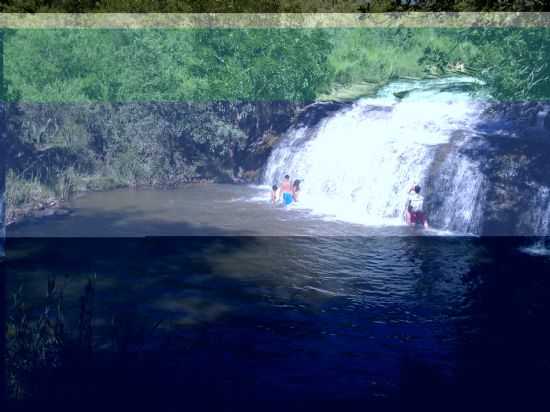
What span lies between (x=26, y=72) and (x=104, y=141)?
1.90 meters

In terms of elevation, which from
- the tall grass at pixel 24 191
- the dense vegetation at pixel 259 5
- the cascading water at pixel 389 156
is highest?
the dense vegetation at pixel 259 5

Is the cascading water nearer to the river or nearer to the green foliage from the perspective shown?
the river

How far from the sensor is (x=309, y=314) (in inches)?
295

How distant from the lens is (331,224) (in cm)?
1122

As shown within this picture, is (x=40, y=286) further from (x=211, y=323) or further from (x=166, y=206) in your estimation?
(x=166, y=206)

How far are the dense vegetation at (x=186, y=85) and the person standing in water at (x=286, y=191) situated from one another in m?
0.64

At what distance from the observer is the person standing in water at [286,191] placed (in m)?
12.3

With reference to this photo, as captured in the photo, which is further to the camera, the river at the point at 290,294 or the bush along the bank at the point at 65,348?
the river at the point at 290,294

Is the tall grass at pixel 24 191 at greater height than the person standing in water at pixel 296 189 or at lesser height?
lesser

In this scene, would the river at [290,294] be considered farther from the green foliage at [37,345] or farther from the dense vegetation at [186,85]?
the dense vegetation at [186,85]

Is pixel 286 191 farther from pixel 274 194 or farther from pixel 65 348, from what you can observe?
pixel 65 348

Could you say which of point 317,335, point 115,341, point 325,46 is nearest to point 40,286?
point 115,341

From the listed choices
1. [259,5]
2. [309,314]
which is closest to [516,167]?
[309,314]

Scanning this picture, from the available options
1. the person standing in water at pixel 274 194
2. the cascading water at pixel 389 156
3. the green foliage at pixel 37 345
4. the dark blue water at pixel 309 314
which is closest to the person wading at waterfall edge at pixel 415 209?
the cascading water at pixel 389 156
